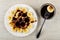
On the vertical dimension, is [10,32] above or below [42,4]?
below

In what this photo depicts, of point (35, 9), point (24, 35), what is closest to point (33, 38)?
point (24, 35)

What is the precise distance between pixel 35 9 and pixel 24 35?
15cm

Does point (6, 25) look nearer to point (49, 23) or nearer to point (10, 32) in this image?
point (10, 32)

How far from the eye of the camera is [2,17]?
1201 mm

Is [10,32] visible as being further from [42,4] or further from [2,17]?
[42,4]

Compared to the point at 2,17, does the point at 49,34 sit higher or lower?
lower

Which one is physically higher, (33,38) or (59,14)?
(59,14)

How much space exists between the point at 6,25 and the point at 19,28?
0.07 m

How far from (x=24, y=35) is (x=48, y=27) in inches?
5.3

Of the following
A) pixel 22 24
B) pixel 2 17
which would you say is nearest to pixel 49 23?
pixel 22 24

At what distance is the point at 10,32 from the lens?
3.83 feet

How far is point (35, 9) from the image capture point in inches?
47.5

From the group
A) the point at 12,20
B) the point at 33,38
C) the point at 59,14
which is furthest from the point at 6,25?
the point at 59,14

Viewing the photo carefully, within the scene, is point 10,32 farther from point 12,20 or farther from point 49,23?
point 49,23
